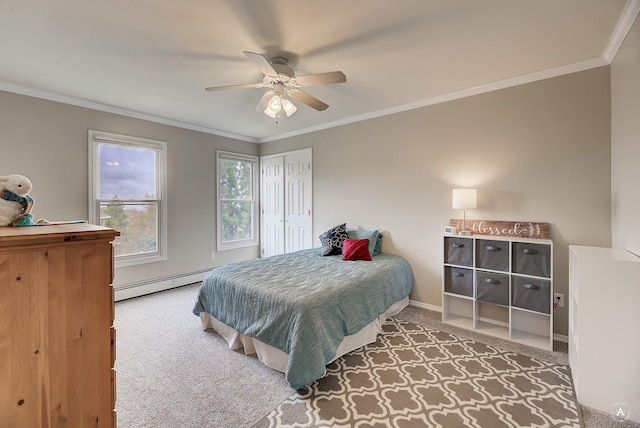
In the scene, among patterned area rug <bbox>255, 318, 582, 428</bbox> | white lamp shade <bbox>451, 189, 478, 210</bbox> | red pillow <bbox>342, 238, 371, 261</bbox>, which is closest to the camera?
patterned area rug <bbox>255, 318, 582, 428</bbox>

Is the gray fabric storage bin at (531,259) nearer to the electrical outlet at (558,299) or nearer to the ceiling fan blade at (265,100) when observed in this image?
the electrical outlet at (558,299)

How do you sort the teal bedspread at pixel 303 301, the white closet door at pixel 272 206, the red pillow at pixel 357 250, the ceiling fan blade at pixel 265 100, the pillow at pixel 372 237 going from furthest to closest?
1. the white closet door at pixel 272 206
2. the pillow at pixel 372 237
3. the red pillow at pixel 357 250
4. the ceiling fan blade at pixel 265 100
5. the teal bedspread at pixel 303 301

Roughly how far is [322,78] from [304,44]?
307mm

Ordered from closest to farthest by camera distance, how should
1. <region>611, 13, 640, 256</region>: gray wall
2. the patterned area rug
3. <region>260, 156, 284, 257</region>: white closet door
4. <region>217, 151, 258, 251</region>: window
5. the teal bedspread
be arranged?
1. the patterned area rug
2. <region>611, 13, 640, 256</region>: gray wall
3. the teal bedspread
4. <region>217, 151, 258, 251</region>: window
5. <region>260, 156, 284, 257</region>: white closet door

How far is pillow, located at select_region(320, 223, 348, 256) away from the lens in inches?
141

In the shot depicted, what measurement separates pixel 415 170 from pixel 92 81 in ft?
12.2

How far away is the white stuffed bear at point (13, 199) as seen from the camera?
101 centimetres

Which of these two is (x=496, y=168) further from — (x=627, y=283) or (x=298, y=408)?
(x=298, y=408)

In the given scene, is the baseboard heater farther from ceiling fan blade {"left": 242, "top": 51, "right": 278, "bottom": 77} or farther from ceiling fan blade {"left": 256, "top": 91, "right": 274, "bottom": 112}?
ceiling fan blade {"left": 242, "top": 51, "right": 278, "bottom": 77}

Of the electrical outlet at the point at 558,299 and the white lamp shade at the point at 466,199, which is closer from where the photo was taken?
the electrical outlet at the point at 558,299

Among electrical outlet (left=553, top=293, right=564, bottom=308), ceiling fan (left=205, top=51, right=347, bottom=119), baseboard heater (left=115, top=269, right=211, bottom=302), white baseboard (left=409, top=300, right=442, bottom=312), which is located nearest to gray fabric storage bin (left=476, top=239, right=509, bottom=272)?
electrical outlet (left=553, top=293, right=564, bottom=308)

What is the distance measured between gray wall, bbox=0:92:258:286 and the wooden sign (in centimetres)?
382

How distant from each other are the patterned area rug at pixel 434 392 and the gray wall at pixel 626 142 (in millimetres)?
1161

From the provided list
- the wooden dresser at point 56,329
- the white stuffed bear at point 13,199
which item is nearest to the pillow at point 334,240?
the wooden dresser at point 56,329
